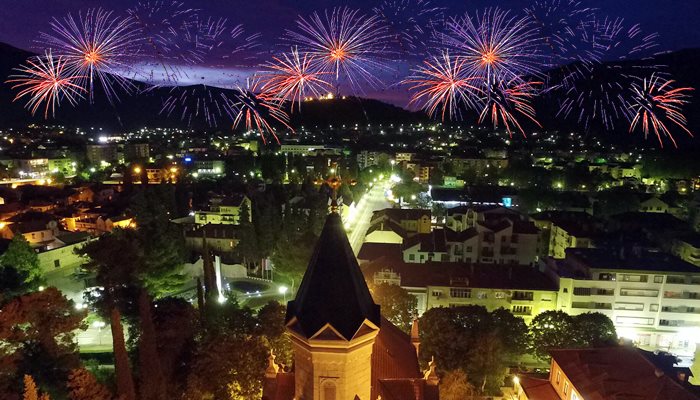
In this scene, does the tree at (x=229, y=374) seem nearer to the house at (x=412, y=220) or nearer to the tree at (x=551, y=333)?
the tree at (x=551, y=333)

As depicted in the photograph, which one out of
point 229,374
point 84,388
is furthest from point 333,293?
point 84,388

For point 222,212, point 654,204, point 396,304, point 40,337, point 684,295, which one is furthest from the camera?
point 654,204

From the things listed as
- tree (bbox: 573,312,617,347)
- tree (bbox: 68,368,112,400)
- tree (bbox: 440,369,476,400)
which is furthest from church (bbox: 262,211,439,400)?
tree (bbox: 573,312,617,347)

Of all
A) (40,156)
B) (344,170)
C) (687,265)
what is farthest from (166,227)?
(40,156)

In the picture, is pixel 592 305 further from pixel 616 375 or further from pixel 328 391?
pixel 328 391

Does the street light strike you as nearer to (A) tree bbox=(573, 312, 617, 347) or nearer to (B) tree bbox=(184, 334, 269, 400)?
(B) tree bbox=(184, 334, 269, 400)

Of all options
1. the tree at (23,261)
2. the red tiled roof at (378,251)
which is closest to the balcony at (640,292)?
the red tiled roof at (378,251)

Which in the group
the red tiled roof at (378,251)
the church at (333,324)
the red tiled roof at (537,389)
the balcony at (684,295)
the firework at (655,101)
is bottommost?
the red tiled roof at (537,389)
